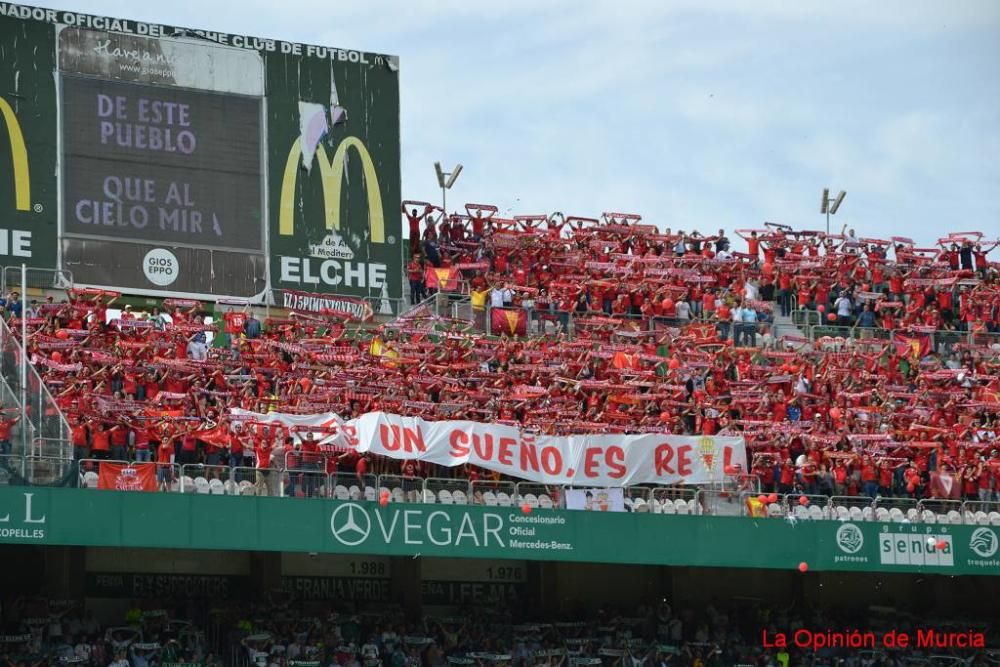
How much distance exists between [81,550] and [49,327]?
9.72 feet

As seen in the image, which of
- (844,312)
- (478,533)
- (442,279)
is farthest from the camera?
(844,312)

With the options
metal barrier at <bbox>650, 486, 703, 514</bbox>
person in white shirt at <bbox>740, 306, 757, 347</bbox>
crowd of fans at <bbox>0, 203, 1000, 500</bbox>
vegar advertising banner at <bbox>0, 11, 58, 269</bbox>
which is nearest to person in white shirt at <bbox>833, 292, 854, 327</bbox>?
crowd of fans at <bbox>0, 203, 1000, 500</bbox>

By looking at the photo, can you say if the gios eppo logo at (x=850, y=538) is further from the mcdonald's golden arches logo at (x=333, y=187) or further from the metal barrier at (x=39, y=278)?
the metal barrier at (x=39, y=278)

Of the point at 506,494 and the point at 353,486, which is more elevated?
the point at 353,486

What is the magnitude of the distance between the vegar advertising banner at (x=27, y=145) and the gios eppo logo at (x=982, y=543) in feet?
44.2

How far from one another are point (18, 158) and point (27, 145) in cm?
23

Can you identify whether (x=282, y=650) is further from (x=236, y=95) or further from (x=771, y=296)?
(x=771, y=296)

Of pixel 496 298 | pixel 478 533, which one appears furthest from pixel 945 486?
pixel 496 298

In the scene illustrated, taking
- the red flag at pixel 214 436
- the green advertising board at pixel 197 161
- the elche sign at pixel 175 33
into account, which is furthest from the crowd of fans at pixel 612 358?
the elche sign at pixel 175 33

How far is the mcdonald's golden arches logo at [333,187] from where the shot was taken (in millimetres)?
29797

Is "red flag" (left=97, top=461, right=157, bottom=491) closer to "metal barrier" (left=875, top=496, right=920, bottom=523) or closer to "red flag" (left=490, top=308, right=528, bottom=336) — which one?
"red flag" (left=490, top=308, right=528, bottom=336)

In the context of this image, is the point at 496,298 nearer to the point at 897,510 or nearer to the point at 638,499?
the point at 638,499

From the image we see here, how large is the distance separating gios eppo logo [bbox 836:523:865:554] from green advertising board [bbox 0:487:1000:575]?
0.05 feet

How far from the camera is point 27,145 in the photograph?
28.0 meters
